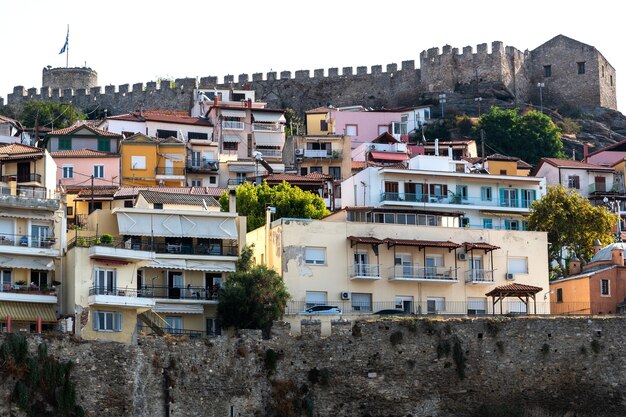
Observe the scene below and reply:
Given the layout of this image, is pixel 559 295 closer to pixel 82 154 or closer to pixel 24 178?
pixel 24 178

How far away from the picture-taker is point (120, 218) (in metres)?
62.4

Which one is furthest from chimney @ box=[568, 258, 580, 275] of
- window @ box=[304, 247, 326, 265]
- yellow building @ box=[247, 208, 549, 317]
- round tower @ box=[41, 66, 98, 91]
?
round tower @ box=[41, 66, 98, 91]

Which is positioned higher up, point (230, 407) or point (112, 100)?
point (112, 100)

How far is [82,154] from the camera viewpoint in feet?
283

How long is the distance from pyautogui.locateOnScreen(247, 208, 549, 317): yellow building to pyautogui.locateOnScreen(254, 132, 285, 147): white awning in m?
33.5

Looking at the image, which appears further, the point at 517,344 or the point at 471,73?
the point at 471,73

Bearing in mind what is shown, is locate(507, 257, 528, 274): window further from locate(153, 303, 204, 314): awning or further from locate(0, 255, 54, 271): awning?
locate(0, 255, 54, 271): awning

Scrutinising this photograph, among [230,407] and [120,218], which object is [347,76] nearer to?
[120,218]

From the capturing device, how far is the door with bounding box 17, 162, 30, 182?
218 ft

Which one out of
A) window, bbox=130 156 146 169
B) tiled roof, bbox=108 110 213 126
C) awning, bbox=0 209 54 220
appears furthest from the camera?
tiled roof, bbox=108 110 213 126

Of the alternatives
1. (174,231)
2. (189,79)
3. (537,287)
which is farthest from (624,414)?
(189,79)

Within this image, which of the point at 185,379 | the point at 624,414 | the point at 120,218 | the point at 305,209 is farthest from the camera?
the point at 305,209

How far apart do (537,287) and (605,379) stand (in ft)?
24.5

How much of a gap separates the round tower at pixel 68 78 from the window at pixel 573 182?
166 feet
